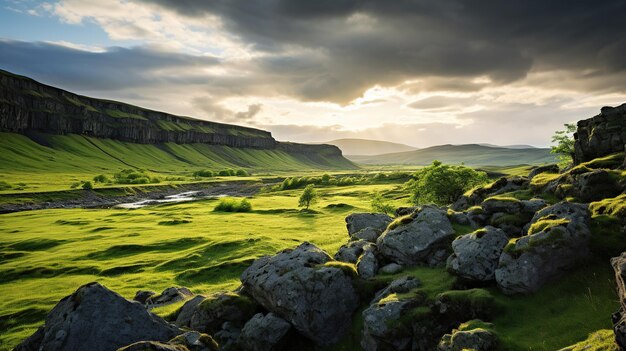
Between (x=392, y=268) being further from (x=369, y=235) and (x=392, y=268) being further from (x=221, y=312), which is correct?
(x=221, y=312)

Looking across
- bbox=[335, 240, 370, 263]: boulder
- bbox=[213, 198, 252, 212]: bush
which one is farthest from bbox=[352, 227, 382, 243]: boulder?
bbox=[213, 198, 252, 212]: bush

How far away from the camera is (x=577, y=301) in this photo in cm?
1984

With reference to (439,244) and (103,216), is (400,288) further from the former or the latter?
(103,216)

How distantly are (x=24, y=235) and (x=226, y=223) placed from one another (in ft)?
131

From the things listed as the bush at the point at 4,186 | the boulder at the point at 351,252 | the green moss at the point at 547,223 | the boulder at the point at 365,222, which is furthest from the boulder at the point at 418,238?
the bush at the point at 4,186

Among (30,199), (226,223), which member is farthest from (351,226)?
(30,199)

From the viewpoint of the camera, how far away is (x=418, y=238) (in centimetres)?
2989

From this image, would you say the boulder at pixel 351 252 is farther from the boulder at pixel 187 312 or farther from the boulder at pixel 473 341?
the boulder at pixel 473 341

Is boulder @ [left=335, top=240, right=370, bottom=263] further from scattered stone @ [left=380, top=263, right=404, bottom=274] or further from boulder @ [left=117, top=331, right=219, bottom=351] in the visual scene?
boulder @ [left=117, top=331, right=219, bottom=351]

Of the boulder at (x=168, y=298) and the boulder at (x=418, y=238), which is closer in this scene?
the boulder at (x=418, y=238)

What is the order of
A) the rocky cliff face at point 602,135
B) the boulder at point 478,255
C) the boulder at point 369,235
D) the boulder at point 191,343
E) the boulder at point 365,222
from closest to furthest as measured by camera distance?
the boulder at point 191,343, the boulder at point 478,255, the rocky cliff face at point 602,135, the boulder at point 369,235, the boulder at point 365,222

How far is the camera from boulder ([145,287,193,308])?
33.6 m

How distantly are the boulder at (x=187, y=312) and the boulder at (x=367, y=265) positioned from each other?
520 inches

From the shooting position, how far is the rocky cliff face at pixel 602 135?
3544 cm
